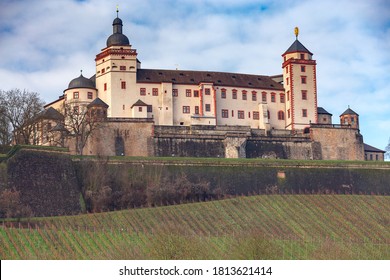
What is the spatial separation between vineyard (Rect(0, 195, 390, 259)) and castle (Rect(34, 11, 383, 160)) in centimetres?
1387

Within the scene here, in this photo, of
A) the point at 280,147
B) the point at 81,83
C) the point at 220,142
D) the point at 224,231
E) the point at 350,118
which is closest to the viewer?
the point at 224,231

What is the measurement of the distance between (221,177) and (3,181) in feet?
60.6

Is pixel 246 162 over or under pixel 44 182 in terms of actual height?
over

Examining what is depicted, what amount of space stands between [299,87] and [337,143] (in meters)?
7.07

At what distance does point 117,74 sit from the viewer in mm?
89688

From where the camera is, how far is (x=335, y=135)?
299 feet

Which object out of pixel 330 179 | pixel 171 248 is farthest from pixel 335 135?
pixel 171 248

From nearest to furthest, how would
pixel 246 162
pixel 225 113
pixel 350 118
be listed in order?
pixel 246 162
pixel 225 113
pixel 350 118

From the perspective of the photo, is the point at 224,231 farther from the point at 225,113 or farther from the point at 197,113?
the point at 225,113

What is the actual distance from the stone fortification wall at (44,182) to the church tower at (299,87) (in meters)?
26.4

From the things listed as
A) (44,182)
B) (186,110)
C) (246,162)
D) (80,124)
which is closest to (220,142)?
(186,110)

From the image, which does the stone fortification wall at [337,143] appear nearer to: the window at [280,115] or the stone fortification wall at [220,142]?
the stone fortification wall at [220,142]

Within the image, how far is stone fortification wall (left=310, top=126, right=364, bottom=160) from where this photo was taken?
296 ft

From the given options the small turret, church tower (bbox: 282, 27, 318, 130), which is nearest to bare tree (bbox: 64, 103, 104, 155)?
church tower (bbox: 282, 27, 318, 130)
